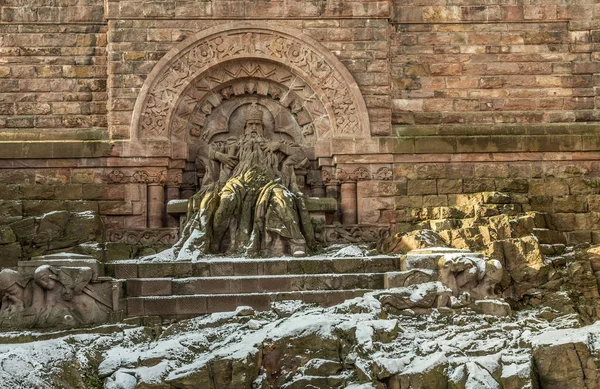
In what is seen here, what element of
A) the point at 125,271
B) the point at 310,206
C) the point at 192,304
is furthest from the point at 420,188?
the point at 125,271

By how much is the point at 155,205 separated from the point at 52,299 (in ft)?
16.0

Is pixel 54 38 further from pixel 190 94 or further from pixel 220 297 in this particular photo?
pixel 220 297

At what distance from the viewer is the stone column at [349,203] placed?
698 inches

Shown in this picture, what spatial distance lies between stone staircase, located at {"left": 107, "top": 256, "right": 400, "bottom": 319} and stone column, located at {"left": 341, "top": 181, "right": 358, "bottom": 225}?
3.07 metres

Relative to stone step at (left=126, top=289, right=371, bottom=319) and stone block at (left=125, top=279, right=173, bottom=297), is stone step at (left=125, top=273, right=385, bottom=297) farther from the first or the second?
stone step at (left=126, top=289, right=371, bottom=319)

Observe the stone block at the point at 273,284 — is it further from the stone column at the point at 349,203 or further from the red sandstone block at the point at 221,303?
the stone column at the point at 349,203

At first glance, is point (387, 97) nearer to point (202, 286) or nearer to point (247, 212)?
point (247, 212)

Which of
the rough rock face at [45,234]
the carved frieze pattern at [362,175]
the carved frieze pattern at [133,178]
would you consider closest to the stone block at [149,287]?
the rough rock face at [45,234]

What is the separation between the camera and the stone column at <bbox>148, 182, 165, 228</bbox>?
1750 cm

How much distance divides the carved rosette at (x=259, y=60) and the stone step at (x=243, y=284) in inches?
181

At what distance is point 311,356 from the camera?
11.3m

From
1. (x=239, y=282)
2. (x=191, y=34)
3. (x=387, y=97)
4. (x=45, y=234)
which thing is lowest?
(x=239, y=282)

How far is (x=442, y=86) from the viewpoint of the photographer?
1856cm

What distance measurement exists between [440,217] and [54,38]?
820 cm
